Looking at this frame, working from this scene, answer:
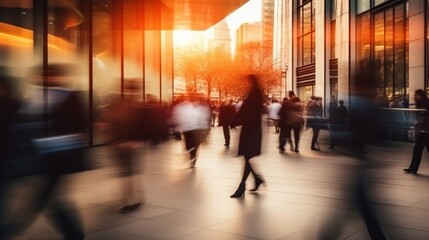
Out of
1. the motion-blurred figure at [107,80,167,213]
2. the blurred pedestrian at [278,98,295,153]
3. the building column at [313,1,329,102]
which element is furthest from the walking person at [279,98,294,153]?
the building column at [313,1,329,102]

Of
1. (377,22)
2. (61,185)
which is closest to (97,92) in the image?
(61,185)

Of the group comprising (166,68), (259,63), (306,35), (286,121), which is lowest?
(286,121)

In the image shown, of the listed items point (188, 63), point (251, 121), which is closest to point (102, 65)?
point (251, 121)

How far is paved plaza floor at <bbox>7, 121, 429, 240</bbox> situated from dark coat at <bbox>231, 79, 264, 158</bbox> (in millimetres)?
784

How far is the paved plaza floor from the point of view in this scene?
5.38 metres

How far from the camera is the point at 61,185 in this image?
204 inches

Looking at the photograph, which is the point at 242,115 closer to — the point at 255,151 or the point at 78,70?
the point at 255,151

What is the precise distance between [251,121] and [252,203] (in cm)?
130

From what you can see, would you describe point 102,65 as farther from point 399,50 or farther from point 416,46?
point 399,50

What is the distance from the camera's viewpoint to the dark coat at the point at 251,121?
7520 millimetres

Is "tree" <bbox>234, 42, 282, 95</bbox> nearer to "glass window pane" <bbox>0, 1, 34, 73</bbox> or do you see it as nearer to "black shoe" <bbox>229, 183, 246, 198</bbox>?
"glass window pane" <bbox>0, 1, 34, 73</bbox>

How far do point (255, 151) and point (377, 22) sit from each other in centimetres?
1842

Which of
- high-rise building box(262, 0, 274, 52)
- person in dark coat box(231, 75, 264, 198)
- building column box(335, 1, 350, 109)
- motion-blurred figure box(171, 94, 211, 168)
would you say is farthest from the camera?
high-rise building box(262, 0, 274, 52)

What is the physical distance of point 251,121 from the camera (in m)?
7.55
